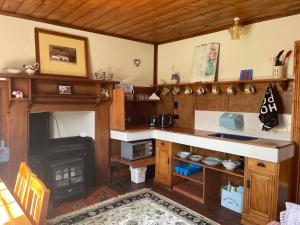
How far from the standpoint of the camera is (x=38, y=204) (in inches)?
50.3

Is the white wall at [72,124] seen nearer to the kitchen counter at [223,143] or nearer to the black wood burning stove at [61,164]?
the black wood burning stove at [61,164]

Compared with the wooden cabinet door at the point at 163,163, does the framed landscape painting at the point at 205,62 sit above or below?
above

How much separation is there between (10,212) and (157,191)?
2403mm

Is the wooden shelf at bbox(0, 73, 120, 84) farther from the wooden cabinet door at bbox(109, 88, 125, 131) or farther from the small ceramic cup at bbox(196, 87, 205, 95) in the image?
the small ceramic cup at bbox(196, 87, 205, 95)

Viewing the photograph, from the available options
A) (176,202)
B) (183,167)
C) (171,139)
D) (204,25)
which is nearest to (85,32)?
(204,25)

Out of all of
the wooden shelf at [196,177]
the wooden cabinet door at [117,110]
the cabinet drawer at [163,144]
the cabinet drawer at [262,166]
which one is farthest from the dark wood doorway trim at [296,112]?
the wooden cabinet door at [117,110]

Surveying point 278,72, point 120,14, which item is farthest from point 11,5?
point 278,72

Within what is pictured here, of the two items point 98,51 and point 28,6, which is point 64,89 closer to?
point 98,51

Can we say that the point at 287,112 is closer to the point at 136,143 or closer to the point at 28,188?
the point at 136,143

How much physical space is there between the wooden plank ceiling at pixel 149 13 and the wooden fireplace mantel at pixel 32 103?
0.79 metres

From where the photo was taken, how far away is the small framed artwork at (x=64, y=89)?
10.6 feet

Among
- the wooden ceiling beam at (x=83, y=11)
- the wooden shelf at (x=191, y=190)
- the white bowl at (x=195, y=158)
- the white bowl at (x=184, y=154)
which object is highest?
the wooden ceiling beam at (x=83, y=11)

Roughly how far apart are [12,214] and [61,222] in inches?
56.6

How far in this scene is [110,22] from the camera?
10.7ft
